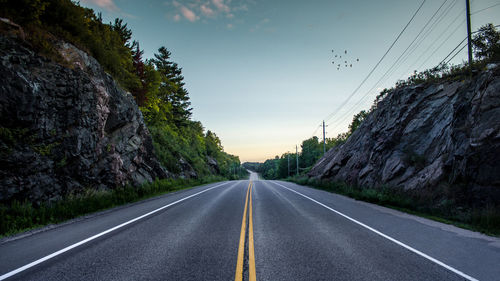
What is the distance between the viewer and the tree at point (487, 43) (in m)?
11.3

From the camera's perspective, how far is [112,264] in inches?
146

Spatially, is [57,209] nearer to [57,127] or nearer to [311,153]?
[57,127]

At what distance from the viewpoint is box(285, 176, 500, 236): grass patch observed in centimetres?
629

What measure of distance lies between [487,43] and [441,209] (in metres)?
12.3

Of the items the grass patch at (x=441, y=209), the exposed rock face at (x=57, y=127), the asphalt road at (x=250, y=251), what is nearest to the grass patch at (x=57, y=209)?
the exposed rock face at (x=57, y=127)

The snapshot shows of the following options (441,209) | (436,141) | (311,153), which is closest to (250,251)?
(441,209)

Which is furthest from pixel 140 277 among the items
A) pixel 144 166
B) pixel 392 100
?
pixel 392 100

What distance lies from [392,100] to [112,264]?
836 inches

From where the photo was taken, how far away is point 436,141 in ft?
37.4

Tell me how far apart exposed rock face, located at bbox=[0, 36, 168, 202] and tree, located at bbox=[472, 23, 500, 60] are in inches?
841

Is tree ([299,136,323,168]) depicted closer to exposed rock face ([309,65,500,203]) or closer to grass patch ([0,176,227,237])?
exposed rock face ([309,65,500,203])

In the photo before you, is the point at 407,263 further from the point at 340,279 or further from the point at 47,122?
the point at 47,122

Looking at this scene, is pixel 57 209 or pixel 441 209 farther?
pixel 441 209

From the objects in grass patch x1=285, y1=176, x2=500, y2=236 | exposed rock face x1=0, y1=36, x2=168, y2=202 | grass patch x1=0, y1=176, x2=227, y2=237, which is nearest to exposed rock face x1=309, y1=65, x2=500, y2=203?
grass patch x1=285, y1=176, x2=500, y2=236
